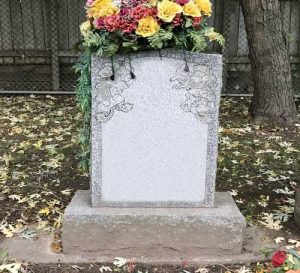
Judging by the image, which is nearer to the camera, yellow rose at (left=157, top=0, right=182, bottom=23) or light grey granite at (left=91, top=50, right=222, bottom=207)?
yellow rose at (left=157, top=0, right=182, bottom=23)

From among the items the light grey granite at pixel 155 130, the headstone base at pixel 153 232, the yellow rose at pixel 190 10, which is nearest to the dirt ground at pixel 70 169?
the headstone base at pixel 153 232

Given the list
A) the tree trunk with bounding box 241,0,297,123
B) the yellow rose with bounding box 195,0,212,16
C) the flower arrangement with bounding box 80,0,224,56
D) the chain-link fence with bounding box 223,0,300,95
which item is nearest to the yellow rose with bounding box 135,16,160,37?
the flower arrangement with bounding box 80,0,224,56

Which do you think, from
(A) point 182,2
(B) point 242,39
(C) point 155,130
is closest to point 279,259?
(C) point 155,130

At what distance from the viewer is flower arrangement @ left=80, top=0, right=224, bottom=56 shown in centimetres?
311

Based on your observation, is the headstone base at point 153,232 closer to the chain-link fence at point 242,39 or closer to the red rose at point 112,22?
the red rose at point 112,22

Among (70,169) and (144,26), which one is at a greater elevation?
(144,26)

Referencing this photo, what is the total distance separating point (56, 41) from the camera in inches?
345

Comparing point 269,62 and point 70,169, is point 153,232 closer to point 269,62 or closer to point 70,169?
point 70,169

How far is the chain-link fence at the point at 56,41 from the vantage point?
867 cm

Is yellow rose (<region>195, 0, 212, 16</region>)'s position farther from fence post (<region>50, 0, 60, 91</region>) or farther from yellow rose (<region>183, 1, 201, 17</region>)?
fence post (<region>50, 0, 60, 91</region>)

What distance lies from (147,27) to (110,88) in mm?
432

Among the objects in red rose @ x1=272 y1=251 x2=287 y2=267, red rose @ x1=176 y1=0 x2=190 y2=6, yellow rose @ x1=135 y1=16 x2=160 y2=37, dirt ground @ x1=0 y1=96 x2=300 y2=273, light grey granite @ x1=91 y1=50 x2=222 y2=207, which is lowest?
dirt ground @ x1=0 y1=96 x2=300 y2=273

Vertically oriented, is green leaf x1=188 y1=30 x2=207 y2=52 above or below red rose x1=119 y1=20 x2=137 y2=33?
below

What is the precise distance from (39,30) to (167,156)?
6.12 meters
